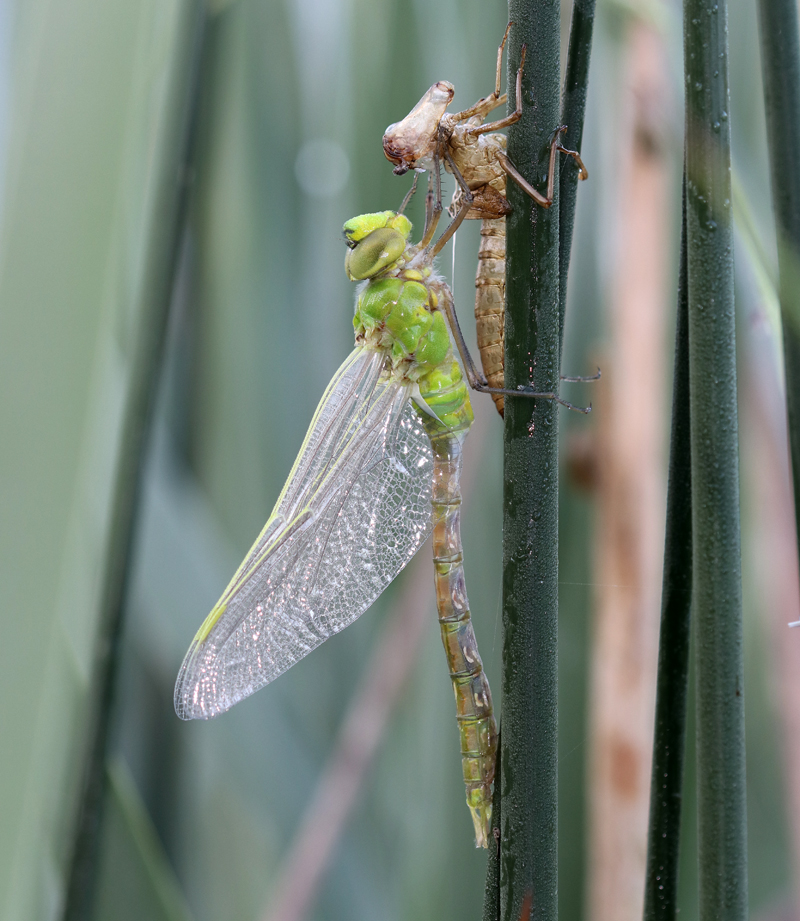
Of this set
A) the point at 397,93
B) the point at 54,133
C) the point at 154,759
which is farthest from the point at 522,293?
the point at 154,759

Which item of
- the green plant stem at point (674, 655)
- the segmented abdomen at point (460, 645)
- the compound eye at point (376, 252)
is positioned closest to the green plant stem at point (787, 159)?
the green plant stem at point (674, 655)

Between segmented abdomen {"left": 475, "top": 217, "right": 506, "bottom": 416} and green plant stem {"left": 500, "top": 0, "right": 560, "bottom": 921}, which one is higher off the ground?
segmented abdomen {"left": 475, "top": 217, "right": 506, "bottom": 416}

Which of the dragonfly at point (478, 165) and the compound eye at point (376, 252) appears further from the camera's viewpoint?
the compound eye at point (376, 252)

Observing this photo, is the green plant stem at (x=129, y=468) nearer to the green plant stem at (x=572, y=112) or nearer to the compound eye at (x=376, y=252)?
the compound eye at (x=376, y=252)

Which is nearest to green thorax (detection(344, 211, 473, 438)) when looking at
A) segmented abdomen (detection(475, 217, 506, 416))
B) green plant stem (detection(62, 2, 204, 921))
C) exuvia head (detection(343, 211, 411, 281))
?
exuvia head (detection(343, 211, 411, 281))

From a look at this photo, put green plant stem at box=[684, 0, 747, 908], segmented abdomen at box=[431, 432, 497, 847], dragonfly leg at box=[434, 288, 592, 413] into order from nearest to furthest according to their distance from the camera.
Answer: green plant stem at box=[684, 0, 747, 908]
segmented abdomen at box=[431, 432, 497, 847]
dragonfly leg at box=[434, 288, 592, 413]

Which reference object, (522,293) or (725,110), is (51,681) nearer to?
(522,293)

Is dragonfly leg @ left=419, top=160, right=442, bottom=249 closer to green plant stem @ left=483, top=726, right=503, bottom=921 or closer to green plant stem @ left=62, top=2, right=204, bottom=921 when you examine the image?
green plant stem @ left=62, top=2, right=204, bottom=921

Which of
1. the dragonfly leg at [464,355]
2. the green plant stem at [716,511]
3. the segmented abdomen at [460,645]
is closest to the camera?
the green plant stem at [716,511]

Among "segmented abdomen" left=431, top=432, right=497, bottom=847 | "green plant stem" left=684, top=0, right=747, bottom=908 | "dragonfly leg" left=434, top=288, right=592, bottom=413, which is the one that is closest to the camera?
"green plant stem" left=684, top=0, right=747, bottom=908
